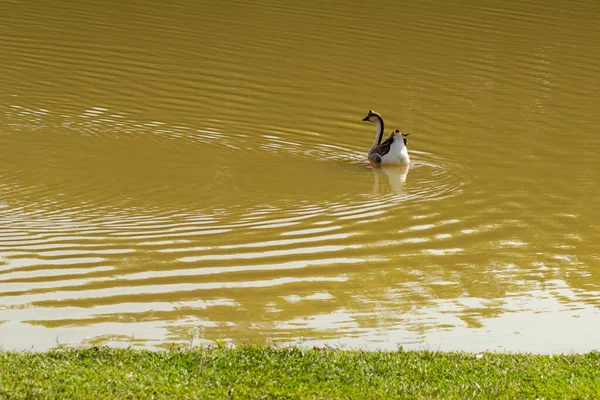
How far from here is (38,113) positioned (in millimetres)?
17234

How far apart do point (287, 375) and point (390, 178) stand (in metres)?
7.59

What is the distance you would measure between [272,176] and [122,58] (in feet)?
27.1

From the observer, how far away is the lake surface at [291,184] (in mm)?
9266

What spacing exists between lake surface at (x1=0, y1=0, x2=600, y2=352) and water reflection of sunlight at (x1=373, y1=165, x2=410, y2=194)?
43 millimetres

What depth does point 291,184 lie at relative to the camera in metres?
14.1

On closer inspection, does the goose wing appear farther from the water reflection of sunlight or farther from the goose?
the water reflection of sunlight

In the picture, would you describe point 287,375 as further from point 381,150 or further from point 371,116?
point 371,116

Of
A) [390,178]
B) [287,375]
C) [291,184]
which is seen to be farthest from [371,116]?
[287,375]

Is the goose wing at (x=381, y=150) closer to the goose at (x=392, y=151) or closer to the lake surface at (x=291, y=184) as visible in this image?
the goose at (x=392, y=151)

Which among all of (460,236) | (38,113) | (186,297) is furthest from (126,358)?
(38,113)

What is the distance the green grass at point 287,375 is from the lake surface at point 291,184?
761 millimetres

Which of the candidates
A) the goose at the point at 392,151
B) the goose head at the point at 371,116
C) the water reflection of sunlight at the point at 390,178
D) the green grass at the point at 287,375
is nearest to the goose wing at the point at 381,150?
the goose at the point at 392,151

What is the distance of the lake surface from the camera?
30.4 ft

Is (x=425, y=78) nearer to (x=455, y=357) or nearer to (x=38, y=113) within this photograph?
(x=38, y=113)
